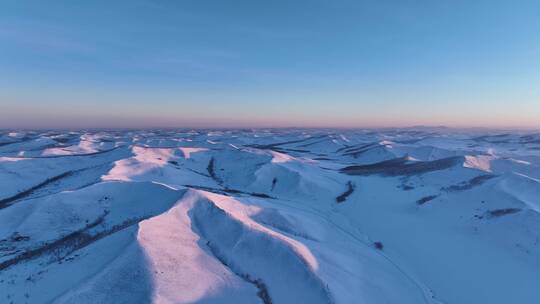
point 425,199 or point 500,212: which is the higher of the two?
point 500,212

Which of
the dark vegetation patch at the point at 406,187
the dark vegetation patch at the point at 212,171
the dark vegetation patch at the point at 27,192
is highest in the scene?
the dark vegetation patch at the point at 406,187

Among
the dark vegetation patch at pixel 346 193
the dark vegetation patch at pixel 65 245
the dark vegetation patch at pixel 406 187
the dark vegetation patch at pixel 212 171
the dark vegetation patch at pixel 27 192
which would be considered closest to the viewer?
the dark vegetation patch at pixel 65 245

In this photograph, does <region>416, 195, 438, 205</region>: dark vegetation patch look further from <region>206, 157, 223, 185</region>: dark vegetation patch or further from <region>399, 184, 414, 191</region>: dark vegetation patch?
<region>206, 157, 223, 185</region>: dark vegetation patch

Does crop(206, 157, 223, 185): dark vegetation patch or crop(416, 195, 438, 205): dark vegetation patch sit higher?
crop(416, 195, 438, 205): dark vegetation patch

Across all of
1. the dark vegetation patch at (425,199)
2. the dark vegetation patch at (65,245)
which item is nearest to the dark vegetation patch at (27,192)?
the dark vegetation patch at (65,245)

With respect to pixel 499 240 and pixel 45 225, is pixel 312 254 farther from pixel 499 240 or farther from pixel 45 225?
pixel 45 225

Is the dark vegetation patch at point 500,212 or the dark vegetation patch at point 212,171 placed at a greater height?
the dark vegetation patch at point 500,212

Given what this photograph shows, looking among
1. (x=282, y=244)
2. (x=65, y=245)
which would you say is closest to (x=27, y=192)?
(x=65, y=245)

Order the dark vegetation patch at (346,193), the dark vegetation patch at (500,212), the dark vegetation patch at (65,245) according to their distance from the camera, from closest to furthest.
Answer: the dark vegetation patch at (65,245) → the dark vegetation patch at (500,212) → the dark vegetation patch at (346,193)

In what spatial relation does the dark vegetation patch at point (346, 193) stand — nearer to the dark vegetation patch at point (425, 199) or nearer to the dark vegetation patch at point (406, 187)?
the dark vegetation patch at point (406, 187)

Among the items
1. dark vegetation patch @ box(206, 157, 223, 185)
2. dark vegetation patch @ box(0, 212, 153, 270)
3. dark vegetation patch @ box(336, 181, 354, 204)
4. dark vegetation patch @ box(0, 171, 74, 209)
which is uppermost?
dark vegetation patch @ box(0, 212, 153, 270)

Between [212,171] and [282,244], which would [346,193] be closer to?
[282,244]

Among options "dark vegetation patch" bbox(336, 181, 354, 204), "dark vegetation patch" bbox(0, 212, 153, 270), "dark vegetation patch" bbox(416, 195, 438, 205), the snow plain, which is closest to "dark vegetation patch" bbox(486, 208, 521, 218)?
the snow plain
